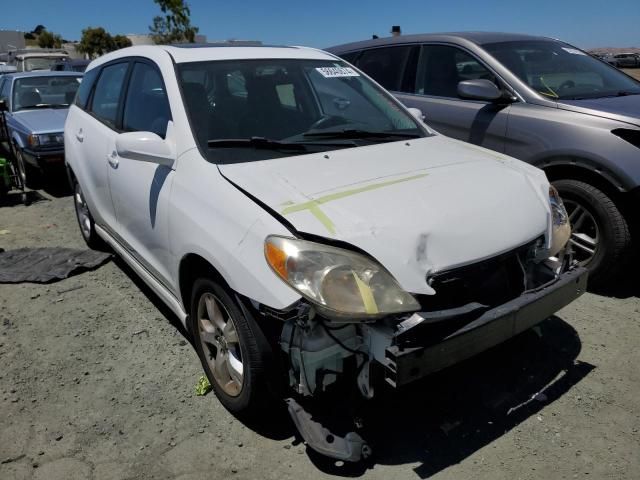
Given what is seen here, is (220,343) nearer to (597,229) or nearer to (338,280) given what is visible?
(338,280)

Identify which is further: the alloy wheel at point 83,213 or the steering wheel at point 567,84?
the alloy wheel at point 83,213

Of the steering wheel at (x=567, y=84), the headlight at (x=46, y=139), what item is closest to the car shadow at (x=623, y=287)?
the steering wheel at (x=567, y=84)

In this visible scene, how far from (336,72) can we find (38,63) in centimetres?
1465

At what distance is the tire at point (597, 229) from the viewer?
3.71 m

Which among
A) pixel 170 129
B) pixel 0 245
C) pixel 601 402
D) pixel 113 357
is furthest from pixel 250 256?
pixel 0 245

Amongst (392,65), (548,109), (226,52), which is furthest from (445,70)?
(226,52)

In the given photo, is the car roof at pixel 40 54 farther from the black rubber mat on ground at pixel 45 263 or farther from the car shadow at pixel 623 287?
the car shadow at pixel 623 287

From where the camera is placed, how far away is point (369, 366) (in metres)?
2.18

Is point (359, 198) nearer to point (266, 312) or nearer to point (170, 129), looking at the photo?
point (266, 312)

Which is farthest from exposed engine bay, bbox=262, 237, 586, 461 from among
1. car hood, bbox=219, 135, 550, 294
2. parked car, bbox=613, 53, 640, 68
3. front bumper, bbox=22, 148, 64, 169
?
parked car, bbox=613, 53, 640, 68

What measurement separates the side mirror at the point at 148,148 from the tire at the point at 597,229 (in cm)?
283

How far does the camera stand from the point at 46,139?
7.03 meters

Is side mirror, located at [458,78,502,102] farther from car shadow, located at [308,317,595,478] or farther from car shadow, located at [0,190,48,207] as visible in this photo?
car shadow, located at [0,190,48,207]

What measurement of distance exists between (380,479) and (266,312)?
90 cm
